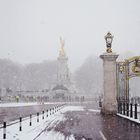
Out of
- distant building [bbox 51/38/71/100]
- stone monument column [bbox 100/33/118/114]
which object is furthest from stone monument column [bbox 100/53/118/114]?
distant building [bbox 51/38/71/100]

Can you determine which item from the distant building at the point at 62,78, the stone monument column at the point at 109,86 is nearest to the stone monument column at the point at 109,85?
the stone monument column at the point at 109,86

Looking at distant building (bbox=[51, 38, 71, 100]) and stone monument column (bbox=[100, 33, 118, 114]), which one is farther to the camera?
Result: distant building (bbox=[51, 38, 71, 100])

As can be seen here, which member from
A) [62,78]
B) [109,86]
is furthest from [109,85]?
[62,78]

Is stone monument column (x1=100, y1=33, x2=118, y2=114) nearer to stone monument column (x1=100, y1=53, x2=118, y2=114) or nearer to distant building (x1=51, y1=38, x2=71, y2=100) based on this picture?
stone monument column (x1=100, y1=53, x2=118, y2=114)

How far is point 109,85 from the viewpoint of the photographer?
33.6 metres

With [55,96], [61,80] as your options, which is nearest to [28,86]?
[61,80]

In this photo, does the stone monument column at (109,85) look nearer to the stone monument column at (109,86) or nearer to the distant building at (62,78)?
the stone monument column at (109,86)

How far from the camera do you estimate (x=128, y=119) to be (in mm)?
25953

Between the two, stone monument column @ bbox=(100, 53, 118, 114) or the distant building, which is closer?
stone monument column @ bbox=(100, 53, 118, 114)

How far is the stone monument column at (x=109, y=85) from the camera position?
33.0 meters

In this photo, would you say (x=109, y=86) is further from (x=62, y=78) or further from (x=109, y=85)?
(x=62, y=78)

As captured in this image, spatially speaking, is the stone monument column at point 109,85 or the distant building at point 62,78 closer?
the stone monument column at point 109,85

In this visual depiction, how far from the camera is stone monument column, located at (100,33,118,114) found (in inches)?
1300

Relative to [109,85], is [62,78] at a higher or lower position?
higher
